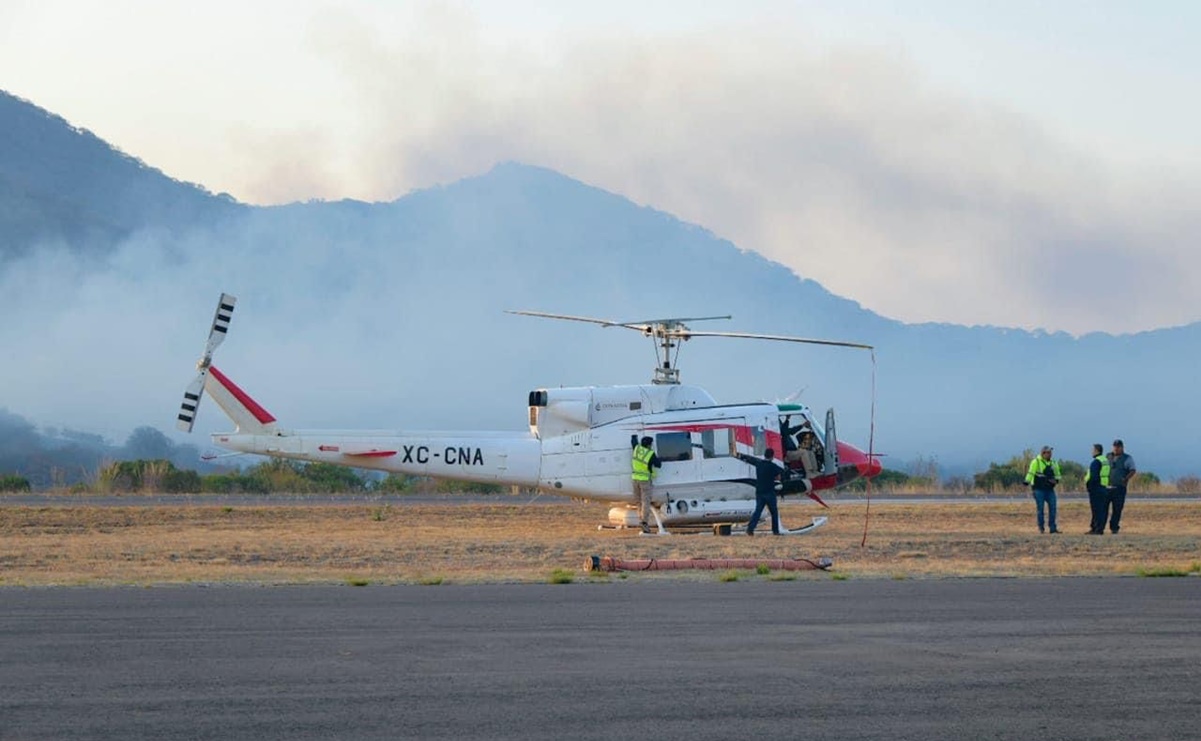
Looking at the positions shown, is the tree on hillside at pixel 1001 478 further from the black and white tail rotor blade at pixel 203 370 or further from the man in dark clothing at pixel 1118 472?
the black and white tail rotor blade at pixel 203 370

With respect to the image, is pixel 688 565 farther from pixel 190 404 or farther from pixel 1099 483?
pixel 190 404

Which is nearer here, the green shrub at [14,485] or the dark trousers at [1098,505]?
the dark trousers at [1098,505]

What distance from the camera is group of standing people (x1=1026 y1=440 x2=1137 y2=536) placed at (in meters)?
30.0

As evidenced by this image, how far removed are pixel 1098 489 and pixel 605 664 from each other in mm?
19954

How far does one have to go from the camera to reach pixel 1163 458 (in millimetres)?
183500

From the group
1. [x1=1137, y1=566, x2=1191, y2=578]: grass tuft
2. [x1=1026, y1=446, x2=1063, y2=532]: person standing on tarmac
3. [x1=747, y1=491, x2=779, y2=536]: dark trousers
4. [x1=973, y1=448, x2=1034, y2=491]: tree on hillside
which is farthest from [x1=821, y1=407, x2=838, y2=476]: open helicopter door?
[x1=973, y1=448, x2=1034, y2=491]: tree on hillside

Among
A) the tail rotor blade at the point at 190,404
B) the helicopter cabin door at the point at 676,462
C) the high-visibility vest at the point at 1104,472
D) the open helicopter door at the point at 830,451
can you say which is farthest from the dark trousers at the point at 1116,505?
the tail rotor blade at the point at 190,404

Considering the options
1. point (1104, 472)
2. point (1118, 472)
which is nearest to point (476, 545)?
point (1104, 472)

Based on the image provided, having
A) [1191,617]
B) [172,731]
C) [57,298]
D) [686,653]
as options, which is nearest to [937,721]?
[686,653]

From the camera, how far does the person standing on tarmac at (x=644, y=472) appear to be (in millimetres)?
29844

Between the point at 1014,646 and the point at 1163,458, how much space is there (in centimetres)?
17981

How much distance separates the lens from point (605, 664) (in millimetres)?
12227

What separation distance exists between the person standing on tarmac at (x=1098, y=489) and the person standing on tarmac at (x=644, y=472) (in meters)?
7.64

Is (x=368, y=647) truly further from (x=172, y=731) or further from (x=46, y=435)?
(x=46, y=435)
